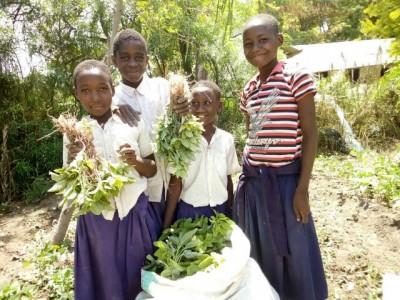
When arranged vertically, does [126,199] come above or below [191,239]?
above

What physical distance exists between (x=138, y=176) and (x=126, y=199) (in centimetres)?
14

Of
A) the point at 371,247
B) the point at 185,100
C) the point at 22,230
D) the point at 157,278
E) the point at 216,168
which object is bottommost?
the point at 22,230

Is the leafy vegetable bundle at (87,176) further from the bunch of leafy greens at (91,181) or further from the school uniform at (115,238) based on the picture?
the school uniform at (115,238)

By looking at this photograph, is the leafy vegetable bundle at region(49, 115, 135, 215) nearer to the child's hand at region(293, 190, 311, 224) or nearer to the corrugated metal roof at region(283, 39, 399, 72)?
the child's hand at region(293, 190, 311, 224)

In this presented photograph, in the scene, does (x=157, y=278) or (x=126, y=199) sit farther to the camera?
(x=126, y=199)

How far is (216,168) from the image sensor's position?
2068 millimetres

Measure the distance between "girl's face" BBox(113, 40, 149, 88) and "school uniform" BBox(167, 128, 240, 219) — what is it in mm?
560

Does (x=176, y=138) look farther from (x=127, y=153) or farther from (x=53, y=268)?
(x=53, y=268)

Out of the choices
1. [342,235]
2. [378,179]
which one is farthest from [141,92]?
[378,179]

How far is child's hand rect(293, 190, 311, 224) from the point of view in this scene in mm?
1882

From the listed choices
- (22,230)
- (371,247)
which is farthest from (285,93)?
(22,230)

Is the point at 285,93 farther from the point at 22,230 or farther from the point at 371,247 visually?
the point at 22,230

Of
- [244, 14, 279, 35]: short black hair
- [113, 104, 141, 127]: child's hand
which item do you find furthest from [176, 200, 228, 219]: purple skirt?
[244, 14, 279, 35]: short black hair

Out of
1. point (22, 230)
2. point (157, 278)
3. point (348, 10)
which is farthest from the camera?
point (348, 10)
